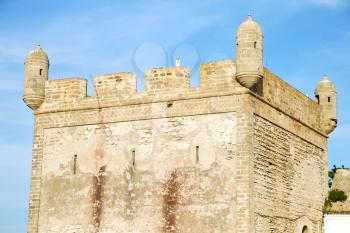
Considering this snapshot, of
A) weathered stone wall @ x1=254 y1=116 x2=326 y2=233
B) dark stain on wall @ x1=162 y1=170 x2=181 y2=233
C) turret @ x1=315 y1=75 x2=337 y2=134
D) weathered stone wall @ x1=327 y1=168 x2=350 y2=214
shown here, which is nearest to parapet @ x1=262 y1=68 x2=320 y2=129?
turret @ x1=315 y1=75 x2=337 y2=134

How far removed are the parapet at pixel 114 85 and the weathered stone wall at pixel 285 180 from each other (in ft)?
12.6

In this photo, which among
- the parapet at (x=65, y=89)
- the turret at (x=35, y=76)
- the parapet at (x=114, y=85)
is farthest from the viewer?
the turret at (x=35, y=76)

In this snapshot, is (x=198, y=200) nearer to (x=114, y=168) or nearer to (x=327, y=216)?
(x=114, y=168)

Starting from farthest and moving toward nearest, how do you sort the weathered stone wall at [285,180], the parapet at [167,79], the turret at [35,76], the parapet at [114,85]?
1. the turret at [35,76]
2. the parapet at [114,85]
3. the parapet at [167,79]
4. the weathered stone wall at [285,180]

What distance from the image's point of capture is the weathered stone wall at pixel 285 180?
826 inches

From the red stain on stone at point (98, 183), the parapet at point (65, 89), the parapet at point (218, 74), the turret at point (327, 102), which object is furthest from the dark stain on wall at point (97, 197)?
the turret at point (327, 102)

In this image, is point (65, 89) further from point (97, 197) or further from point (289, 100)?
point (289, 100)

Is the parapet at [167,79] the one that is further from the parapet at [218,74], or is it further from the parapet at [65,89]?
the parapet at [65,89]

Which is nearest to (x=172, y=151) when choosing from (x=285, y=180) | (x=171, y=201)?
(x=171, y=201)

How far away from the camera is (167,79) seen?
71.6 ft

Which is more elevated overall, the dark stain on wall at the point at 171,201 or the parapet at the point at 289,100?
the parapet at the point at 289,100

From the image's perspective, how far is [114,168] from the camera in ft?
71.9

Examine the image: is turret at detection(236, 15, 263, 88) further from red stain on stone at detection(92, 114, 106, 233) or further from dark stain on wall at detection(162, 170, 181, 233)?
red stain on stone at detection(92, 114, 106, 233)

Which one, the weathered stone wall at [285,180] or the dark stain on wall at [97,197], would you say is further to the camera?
the dark stain on wall at [97,197]
